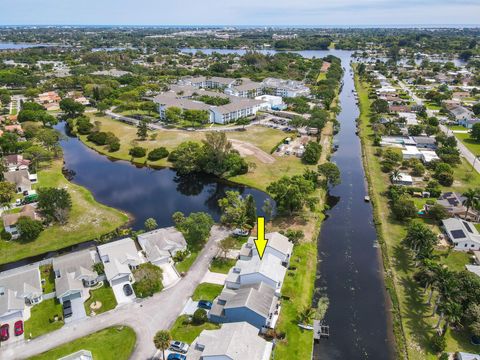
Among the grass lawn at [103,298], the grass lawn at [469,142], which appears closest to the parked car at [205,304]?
the grass lawn at [103,298]

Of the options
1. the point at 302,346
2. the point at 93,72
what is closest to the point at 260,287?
the point at 302,346

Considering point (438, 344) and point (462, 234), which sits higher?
point (462, 234)

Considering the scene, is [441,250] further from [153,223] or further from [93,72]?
[93,72]

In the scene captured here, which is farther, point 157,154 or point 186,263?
point 157,154

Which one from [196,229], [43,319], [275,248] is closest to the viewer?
[43,319]

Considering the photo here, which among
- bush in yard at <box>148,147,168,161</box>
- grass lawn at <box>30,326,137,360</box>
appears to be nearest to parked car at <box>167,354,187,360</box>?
grass lawn at <box>30,326,137,360</box>

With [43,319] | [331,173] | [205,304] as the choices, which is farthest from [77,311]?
[331,173]

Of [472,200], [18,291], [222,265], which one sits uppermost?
[472,200]

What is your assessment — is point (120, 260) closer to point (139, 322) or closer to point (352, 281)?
point (139, 322)
